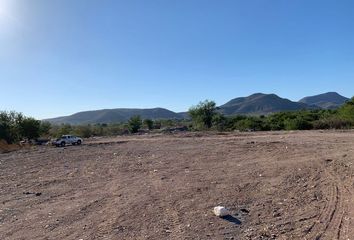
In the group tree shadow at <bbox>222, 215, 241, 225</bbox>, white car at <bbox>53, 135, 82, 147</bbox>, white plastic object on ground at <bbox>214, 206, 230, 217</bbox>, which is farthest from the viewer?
white car at <bbox>53, 135, 82, 147</bbox>

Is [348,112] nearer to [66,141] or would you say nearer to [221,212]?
[66,141]

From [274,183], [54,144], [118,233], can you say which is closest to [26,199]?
[118,233]

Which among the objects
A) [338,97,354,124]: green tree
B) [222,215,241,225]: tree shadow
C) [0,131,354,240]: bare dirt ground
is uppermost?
[338,97,354,124]: green tree

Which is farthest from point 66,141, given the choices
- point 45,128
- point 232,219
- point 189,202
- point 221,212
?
point 232,219

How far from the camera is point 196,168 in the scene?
19.5 metres

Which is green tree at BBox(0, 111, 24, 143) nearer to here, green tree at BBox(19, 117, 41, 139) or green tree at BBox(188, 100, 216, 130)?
green tree at BBox(19, 117, 41, 139)

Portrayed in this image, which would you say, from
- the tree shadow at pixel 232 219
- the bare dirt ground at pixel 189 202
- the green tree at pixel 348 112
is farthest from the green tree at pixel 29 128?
the tree shadow at pixel 232 219

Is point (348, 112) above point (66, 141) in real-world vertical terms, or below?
above

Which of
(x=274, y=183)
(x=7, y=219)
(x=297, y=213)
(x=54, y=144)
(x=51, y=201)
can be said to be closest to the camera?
(x=297, y=213)

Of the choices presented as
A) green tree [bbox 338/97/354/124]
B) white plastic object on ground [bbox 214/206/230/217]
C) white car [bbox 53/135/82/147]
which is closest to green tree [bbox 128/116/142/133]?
white car [bbox 53/135/82/147]

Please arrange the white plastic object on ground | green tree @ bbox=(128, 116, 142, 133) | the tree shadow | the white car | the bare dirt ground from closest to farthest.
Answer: the bare dirt ground
the tree shadow
the white plastic object on ground
the white car
green tree @ bbox=(128, 116, 142, 133)

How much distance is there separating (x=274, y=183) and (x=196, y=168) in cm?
570

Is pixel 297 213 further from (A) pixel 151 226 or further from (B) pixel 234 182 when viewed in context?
(B) pixel 234 182

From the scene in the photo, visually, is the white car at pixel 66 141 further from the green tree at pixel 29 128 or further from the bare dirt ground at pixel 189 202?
the bare dirt ground at pixel 189 202
